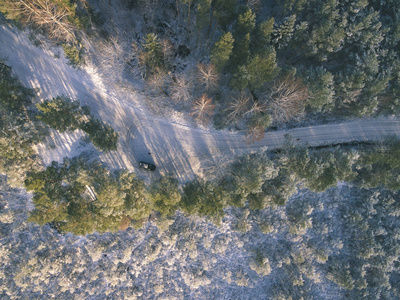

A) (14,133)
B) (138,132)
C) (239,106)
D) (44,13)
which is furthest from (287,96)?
(14,133)

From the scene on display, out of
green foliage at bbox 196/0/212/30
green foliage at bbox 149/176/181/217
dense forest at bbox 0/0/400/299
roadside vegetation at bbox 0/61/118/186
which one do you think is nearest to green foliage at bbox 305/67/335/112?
dense forest at bbox 0/0/400/299

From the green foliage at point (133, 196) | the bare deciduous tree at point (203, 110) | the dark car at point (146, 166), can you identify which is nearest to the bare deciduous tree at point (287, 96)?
the bare deciduous tree at point (203, 110)

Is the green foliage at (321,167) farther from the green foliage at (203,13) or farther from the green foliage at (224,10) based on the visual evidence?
the green foliage at (203,13)

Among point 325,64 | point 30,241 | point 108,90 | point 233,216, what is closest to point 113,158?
point 108,90

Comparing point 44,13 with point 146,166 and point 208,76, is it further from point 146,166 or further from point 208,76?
point 146,166

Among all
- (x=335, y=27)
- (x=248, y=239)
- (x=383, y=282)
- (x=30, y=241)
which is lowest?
(x=383, y=282)

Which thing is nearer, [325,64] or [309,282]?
[325,64]

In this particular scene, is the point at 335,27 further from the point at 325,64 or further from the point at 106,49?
the point at 106,49
